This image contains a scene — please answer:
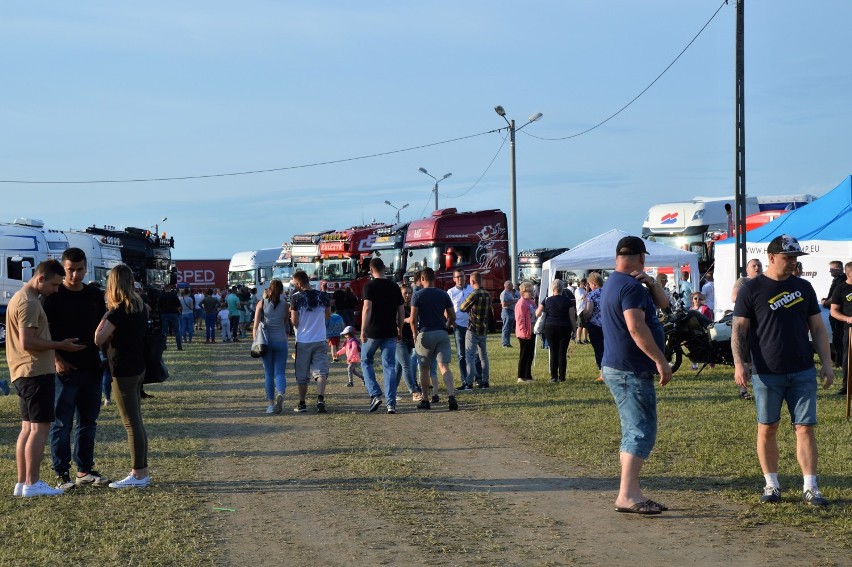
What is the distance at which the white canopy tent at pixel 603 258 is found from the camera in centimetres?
2391

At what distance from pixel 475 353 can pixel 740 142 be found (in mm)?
8445

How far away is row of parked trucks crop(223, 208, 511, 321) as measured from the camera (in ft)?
117

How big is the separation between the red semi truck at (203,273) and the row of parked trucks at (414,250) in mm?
24269

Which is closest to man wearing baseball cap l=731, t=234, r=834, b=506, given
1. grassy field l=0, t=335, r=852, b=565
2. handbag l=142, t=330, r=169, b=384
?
grassy field l=0, t=335, r=852, b=565

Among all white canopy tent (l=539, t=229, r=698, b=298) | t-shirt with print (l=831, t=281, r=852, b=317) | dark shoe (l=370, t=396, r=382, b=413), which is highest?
white canopy tent (l=539, t=229, r=698, b=298)

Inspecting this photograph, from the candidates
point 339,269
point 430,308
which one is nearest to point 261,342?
point 430,308

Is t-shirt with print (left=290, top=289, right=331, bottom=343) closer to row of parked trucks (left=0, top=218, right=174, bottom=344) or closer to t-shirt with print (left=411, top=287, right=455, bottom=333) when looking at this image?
t-shirt with print (left=411, top=287, right=455, bottom=333)

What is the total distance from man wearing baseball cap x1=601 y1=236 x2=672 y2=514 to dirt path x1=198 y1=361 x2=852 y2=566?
0.75 feet

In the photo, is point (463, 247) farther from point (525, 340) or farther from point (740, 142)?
point (525, 340)

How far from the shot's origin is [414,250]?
3650 centimetres

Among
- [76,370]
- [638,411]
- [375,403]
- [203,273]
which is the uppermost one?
[203,273]

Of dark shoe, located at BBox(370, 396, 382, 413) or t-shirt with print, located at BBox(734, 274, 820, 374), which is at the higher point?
t-shirt with print, located at BBox(734, 274, 820, 374)

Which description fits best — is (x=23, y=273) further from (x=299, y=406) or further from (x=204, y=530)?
(x=204, y=530)

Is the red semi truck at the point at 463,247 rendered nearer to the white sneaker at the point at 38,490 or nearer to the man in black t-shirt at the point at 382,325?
the man in black t-shirt at the point at 382,325
